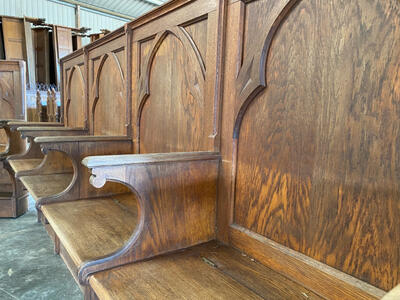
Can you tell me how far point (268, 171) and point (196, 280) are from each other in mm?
437

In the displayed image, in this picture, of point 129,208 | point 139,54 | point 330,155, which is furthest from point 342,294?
point 139,54

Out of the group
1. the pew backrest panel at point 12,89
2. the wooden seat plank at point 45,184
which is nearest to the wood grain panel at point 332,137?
the wooden seat plank at point 45,184

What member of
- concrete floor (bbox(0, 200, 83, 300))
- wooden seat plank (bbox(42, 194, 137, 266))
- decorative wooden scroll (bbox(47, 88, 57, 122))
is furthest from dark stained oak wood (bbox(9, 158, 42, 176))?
decorative wooden scroll (bbox(47, 88, 57, 122))

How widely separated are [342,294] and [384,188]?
32 centimetres

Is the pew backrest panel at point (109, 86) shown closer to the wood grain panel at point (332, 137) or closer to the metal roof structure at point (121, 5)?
the wood grain panel at point (332, 137)

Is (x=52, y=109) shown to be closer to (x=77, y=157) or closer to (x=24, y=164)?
(x=24, y=164)

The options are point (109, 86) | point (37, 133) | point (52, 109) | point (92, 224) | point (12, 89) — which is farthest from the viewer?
point (52, 109)

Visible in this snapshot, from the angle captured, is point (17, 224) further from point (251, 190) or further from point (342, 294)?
point (342, 294)

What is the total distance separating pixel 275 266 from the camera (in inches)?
41.1

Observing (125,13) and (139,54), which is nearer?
(139,54)

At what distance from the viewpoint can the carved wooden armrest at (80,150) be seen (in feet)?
5.63

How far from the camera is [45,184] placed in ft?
7.14

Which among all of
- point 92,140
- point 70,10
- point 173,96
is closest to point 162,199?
point 173,96

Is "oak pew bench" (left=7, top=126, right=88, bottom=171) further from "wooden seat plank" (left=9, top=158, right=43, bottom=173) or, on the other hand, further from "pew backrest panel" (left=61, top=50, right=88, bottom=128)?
"pew backrest panel" (left=61, top=50, right=88, bottom=128)
